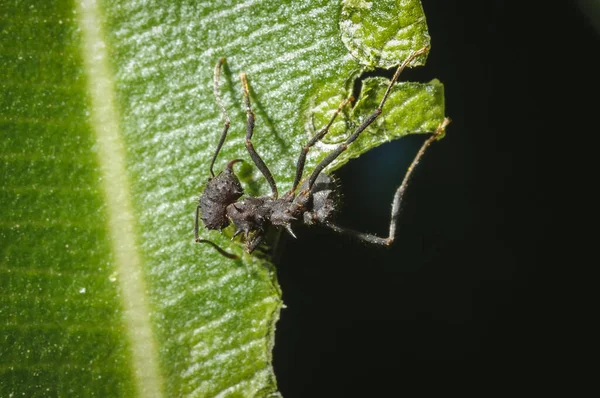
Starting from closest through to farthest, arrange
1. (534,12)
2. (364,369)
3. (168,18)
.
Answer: (168,18), (534,12), (364,369)

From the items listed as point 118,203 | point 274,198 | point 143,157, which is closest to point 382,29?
point 274,198

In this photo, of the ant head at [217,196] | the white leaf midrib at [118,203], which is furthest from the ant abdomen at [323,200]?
the white leaf midrib at [118,203]

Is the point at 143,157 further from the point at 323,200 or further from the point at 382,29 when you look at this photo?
the point at 382,29

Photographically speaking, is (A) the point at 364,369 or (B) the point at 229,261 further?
(A) the point at 364,369

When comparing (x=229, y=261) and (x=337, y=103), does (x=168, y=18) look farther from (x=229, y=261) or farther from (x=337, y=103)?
(x=229, y=261)

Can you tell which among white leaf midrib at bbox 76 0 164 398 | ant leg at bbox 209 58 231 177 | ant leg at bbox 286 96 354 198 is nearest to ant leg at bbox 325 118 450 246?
ant leg at bbox 286 96 354 198

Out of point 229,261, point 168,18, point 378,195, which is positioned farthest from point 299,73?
point 378,195

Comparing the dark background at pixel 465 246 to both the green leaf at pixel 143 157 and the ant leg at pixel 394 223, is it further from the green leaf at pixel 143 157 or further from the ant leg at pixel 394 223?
the green leaf at pixel 143 157
